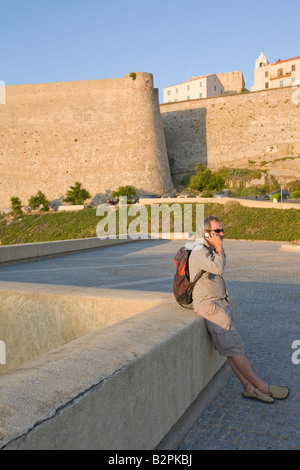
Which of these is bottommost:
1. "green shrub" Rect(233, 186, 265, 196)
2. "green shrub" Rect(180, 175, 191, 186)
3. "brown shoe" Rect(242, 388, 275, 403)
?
"brown shoe" Rect(242, 388, 275, 403)

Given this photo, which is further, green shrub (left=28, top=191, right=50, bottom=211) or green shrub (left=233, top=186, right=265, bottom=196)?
green shrub (left=28, top=191, right=50, bottom=211)

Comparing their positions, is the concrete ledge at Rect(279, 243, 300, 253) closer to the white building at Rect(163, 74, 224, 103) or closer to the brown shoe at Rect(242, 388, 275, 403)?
the brown shoe at Rect(242, 388, 275, 403)

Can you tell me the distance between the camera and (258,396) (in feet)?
10.6

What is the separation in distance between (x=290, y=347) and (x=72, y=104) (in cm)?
4633

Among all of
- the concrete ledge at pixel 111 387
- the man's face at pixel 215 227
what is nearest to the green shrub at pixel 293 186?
the man's face at pixel 215 227

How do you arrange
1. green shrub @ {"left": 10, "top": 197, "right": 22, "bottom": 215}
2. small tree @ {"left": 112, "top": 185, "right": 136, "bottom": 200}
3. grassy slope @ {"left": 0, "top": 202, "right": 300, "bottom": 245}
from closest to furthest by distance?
grassy slope @ {"left": 0, "top": 202, "right": 300, "bottom": 245}, small tree @ {"left": 112, "top": 185, "right": 136, "bottom": 200}, green shrub @ {"left": 10, "top": 197, "right": 22, "bottom": 215}

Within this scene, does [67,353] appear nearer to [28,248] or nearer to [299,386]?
[299,386]

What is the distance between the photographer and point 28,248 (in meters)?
12.5

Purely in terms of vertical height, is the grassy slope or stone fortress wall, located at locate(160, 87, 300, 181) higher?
stone fortress wall, located at locate(160, 87, 300, 181)

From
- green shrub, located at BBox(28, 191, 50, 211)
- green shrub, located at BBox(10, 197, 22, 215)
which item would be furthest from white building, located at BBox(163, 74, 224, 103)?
green shrub, located at BBox(10, 197, 22, 215)

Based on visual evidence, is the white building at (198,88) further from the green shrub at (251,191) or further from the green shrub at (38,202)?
the green shrub at (38,202)

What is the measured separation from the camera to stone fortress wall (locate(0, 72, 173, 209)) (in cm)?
4469

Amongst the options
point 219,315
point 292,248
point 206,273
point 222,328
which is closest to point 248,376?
point 222,328

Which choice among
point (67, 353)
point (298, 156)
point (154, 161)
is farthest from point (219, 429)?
point (298, 156)
